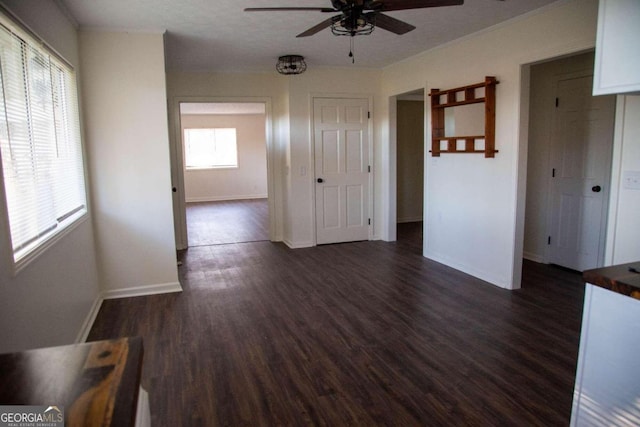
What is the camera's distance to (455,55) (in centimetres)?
445

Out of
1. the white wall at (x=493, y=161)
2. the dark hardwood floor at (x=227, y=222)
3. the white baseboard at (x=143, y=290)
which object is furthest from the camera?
the dark hardwood floor at (x=227, y=222)

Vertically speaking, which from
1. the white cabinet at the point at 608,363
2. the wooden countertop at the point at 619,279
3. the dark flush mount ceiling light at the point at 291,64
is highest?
the dark flush mount ceiling light at the point at 291,64

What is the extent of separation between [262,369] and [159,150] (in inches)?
89.3

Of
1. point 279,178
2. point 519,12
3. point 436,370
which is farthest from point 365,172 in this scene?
point 436,370

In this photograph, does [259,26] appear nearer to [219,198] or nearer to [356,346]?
[356,346]

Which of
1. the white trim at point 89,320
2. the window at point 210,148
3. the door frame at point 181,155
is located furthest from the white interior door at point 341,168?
the window at point 210,148

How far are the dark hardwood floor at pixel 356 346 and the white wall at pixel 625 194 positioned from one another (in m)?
0.78

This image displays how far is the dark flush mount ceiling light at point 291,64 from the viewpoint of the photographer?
16.2 ft

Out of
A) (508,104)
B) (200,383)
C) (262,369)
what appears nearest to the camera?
(200,383)

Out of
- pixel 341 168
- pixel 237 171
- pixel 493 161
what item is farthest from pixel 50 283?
pixel 237 171

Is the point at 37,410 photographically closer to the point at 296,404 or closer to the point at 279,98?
the point at 296,404

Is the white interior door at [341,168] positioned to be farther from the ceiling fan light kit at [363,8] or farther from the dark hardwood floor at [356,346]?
the ceiling fan light kit at [363,8]

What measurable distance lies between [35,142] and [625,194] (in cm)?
320

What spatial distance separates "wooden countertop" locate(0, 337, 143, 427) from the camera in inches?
35.5
